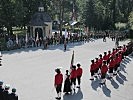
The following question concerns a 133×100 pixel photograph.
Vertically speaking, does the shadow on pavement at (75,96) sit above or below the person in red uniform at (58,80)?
below

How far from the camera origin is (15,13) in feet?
155

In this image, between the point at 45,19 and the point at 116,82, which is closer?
the point at 116,82

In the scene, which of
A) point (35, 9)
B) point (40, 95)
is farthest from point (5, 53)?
point (35, 9)

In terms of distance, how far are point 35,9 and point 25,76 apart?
34669 mm

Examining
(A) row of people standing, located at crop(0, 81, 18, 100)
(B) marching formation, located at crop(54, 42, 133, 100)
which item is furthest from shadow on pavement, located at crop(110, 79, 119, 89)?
(A) row of people standing, located at crop(0, 81, 18, 100)

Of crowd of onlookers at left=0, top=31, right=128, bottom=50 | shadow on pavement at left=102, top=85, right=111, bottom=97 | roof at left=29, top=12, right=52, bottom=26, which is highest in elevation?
roof at left=29, top=12, right=52, bottom=26

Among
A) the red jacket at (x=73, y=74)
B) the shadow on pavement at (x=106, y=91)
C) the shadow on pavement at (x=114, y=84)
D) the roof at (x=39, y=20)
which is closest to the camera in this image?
the red jacket at (x=73, y=74)

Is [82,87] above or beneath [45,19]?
beneath

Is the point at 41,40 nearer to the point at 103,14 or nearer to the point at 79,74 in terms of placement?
the point at 79,74

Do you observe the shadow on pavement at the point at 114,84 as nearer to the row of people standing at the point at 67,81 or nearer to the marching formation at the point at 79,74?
the marching formation at the point at 79,74

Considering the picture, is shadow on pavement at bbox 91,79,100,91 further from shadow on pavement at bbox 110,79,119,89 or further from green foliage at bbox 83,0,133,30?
green foliage at bbox 83,0,133,30

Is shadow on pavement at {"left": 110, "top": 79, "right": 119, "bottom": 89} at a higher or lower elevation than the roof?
lower

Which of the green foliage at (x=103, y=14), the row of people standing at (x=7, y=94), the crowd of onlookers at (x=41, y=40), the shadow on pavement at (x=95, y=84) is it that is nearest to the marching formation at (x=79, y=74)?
the shadow on pavement at (x=95, y=84)

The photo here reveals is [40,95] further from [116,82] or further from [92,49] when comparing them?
[92,49]
